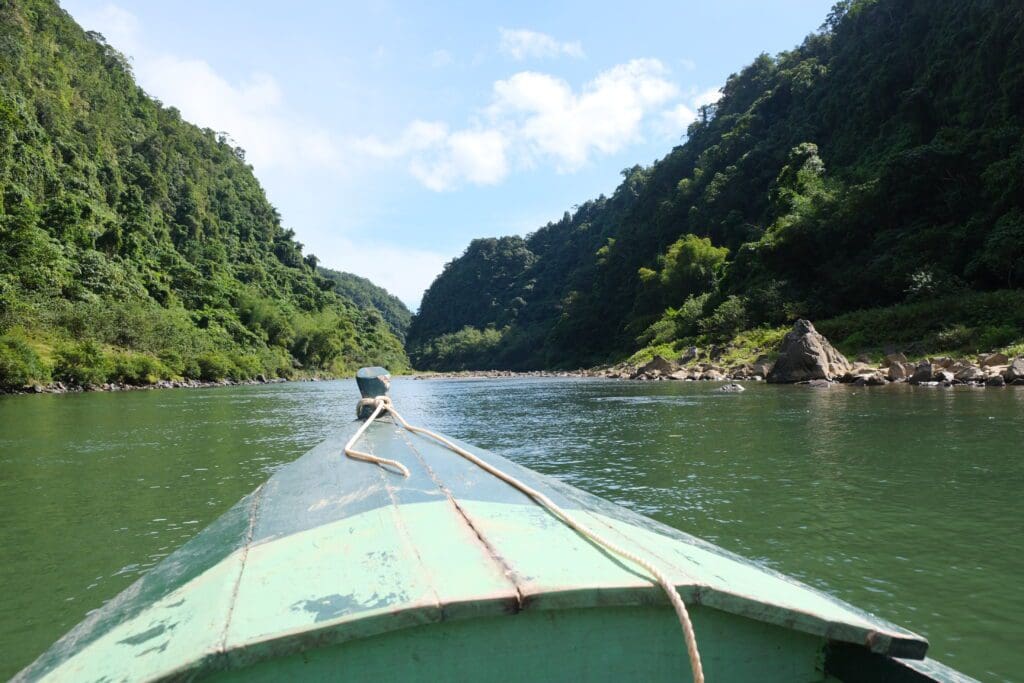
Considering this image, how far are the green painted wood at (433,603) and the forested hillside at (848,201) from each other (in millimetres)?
24145

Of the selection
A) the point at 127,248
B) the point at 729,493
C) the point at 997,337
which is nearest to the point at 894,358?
the point at 997,337

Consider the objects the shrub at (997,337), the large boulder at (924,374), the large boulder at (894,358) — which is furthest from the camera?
the large boulder at (894,358)

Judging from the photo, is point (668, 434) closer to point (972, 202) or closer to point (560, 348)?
point (972, 202)

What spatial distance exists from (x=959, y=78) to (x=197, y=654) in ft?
153

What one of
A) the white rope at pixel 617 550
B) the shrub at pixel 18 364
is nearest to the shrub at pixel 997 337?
the white rope at pixel 617 550

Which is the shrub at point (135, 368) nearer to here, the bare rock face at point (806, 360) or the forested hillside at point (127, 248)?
the forested hillside at point (127, 248)

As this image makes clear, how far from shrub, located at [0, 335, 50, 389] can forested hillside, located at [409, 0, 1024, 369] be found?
3646 cm

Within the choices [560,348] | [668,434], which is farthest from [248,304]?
[668,434]

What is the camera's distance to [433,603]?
55.4 inches

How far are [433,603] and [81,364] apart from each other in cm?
3876

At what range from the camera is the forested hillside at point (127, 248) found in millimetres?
37250

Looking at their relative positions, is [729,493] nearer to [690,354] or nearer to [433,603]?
[433,603]

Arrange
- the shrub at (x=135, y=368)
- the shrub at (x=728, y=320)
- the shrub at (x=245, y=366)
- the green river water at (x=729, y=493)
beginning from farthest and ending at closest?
the shrub at (x=245, y=366)
the shrub at (x=728, y=320)
the shrub at (x=135, y=368)
the green river water at (x=729, y=493)

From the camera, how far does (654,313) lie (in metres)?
58.9
